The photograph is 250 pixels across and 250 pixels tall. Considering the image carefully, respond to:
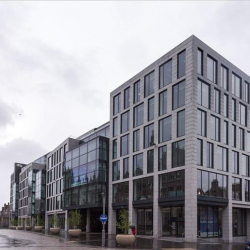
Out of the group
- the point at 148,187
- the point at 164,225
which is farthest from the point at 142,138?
the point at 164,225

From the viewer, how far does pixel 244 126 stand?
54562mm

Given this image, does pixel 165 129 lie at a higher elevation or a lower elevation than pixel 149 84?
lower

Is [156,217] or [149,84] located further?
[149,84]

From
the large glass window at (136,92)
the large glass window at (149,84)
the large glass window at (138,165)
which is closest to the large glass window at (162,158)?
the large glass window at (138,165)

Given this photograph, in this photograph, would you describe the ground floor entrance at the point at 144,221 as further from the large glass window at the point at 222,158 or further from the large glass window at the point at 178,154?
the large glass window at the point at 222,158

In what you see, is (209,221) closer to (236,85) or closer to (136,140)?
(136,140)

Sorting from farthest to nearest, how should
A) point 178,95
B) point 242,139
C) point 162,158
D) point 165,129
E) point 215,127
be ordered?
point 242,139
point 165,129
point 162,158
point 215,127
point 178,95

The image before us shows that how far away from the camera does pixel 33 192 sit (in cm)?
10688

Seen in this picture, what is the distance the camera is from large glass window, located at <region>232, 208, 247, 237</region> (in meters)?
51.5

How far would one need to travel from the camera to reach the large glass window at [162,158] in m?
49.6

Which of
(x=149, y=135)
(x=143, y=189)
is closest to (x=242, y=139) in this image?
(x=149, y=135)

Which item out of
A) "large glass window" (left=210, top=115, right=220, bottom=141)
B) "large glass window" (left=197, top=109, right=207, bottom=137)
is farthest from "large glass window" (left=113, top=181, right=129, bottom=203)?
"large glass window" (left=197, top=109, right=207, bottom=137)

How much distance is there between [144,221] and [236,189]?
13281 millimetres

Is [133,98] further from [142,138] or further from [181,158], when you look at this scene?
[181,158]
